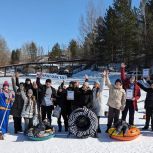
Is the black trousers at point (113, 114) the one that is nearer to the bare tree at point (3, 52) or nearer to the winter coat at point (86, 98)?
the winter coat at point (86, 98)

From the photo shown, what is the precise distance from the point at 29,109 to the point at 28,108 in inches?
1.6

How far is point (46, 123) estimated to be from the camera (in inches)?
370

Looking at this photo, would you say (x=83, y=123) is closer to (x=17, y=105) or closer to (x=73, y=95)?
(x=73, y=95)

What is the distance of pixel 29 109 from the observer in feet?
31.3

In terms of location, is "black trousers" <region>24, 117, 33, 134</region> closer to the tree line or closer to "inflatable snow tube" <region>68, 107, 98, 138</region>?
"inflatable snow tube" <region>68, 107, 98, 138</region>

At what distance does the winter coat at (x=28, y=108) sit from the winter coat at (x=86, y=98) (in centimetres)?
135

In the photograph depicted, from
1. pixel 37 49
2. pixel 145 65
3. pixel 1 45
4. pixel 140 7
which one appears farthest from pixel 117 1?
pixel 37 49

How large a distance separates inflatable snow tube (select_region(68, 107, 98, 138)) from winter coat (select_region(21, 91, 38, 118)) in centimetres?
112

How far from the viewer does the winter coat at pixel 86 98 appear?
940 cm

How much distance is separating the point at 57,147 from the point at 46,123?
1.14 m

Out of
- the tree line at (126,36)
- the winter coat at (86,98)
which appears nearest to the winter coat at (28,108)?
the winter coat at (86,98)

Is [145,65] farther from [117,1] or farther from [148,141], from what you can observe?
[148,141]

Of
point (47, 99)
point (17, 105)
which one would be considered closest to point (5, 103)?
point (17, 105)

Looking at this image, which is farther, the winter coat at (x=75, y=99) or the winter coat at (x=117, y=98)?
the winter coat at (x=75, y=99)
